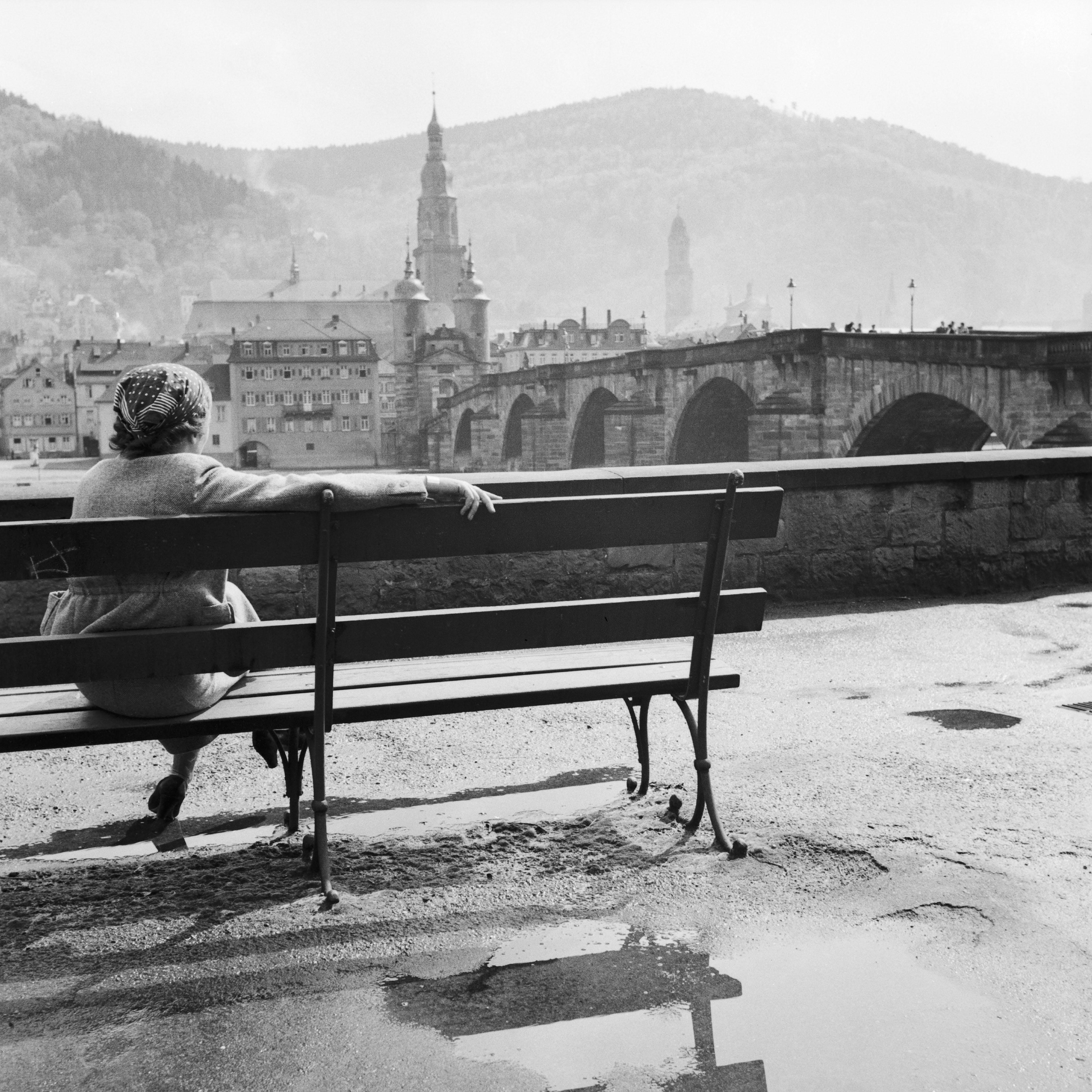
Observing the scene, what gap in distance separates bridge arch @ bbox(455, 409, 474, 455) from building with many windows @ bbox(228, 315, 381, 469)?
62.4ft

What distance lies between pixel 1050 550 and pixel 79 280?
19052 cm

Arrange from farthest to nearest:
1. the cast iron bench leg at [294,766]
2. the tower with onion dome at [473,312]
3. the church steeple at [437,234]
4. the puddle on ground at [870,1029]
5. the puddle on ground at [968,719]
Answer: the church steeple at [437,234], the tower with onion dome at [473,312], the puddle on ground at [968,719], the cast iron bench leg at [294,766], the puddle on ground at [870,1029]

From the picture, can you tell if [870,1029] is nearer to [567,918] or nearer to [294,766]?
[567,918]

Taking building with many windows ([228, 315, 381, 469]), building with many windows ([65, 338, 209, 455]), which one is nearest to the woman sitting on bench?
building with many windows ([228, 315, 381, 469])

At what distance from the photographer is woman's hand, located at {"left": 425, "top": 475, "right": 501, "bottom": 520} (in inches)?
104

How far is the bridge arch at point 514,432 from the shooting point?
184ft

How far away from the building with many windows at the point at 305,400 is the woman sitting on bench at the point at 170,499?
81.7m

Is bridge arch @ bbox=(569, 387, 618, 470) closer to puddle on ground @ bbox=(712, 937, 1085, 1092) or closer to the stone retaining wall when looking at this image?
the stone retaining wall

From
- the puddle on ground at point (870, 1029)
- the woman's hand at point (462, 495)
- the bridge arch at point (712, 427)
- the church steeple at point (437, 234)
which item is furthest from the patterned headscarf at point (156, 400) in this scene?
the church steeple at point (437, 234)

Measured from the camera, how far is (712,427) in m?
43.1

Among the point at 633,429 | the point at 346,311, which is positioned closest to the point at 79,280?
the point at 346,311

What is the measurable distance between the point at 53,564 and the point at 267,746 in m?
0.87

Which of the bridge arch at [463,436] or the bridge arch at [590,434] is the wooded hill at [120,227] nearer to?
the bridge arch at [463,436]

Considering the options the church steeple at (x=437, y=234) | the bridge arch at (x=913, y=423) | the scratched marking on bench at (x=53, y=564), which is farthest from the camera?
the church steeple at (x=437, y=234)
